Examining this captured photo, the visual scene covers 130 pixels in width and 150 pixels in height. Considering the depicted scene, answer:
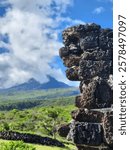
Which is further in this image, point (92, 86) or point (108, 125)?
point (92, 86)

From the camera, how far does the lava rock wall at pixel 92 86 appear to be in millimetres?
22953

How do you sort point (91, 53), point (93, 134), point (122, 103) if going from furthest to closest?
point (91, 53) < point (93, 134) < point (122, 103)

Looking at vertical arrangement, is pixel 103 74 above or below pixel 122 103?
above

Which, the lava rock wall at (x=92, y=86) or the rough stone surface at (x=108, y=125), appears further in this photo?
the lava rock wall at (x=92, y=86)

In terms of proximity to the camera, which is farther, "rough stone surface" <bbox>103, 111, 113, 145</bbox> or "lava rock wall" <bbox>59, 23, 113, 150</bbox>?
"lava rock wall" <bbox>59, 23, 113, 150</bbox>

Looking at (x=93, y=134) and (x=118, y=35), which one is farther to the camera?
(x=93, y=134)

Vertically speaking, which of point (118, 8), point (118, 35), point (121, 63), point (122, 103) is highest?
point (118, 8)

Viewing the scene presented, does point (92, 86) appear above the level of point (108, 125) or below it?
above

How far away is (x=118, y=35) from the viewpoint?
47.8ft

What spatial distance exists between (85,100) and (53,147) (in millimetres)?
19328

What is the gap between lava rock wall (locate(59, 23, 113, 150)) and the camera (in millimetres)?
22953

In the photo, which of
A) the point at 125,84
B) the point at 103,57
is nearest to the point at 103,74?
the point at 103,57

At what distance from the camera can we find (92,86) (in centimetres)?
2364

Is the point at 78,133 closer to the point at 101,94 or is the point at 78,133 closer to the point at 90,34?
the point at 101,94
